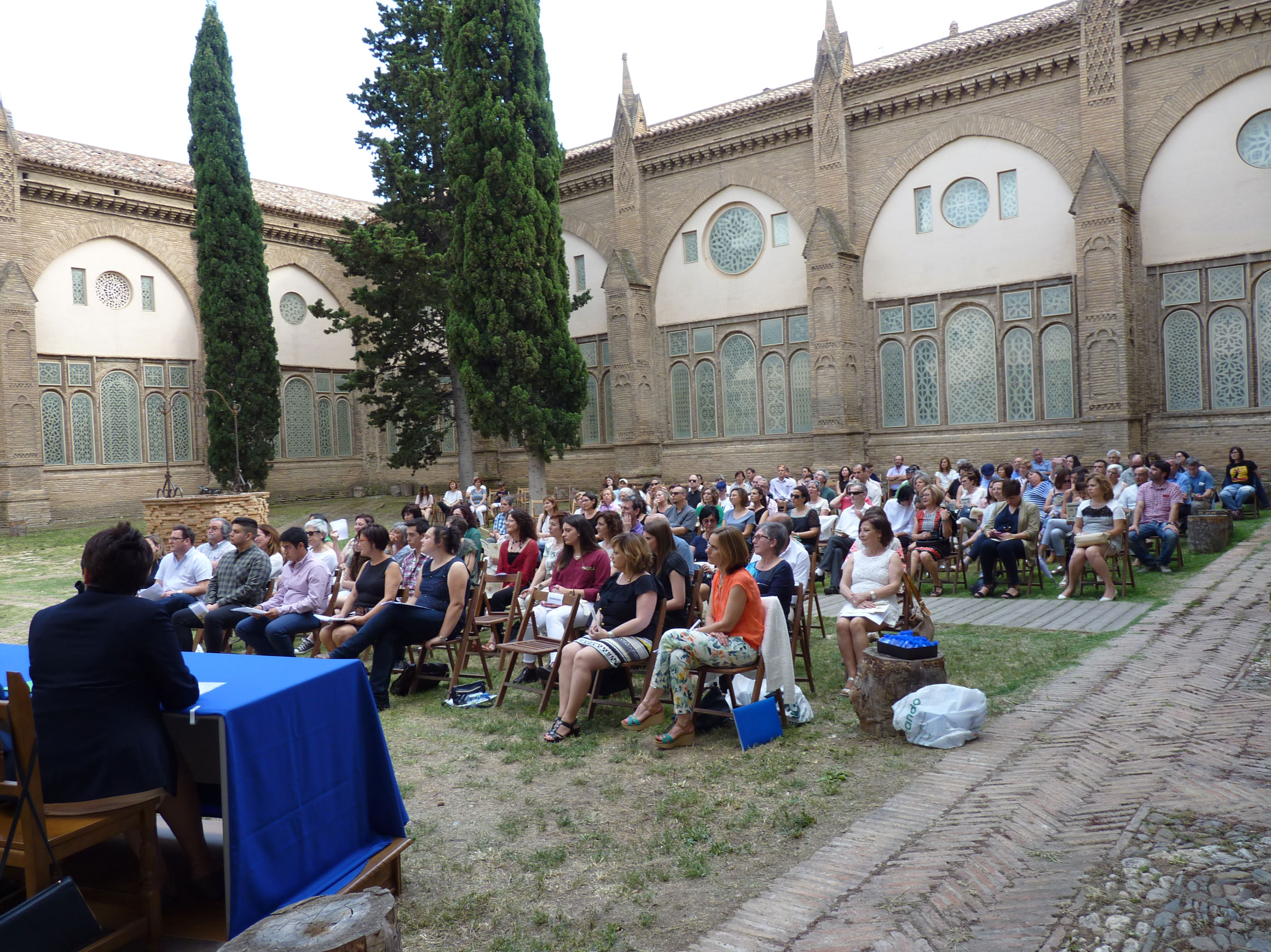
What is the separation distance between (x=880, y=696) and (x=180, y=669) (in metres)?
4.21

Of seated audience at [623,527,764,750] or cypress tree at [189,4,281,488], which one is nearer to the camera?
seated audience at [623,527,764,750]

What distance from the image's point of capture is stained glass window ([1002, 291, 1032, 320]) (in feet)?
66.9

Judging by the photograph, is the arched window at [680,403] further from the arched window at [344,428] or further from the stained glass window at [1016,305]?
the arched window at [344,428]

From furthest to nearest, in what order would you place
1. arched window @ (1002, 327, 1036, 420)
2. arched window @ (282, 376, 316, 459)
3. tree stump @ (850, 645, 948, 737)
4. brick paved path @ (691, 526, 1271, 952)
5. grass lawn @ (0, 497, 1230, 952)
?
arched window @ (282, 376, 316, 459) → arched window @ (1002, 327, 1036, 420) → tree stump @ (850, 645, 948, 737) → grass lawn @ (0, 497, 1230, 952) → brick paved path @ (691, 526, 1271, 952)

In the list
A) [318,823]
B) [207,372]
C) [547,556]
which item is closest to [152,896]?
[318,823]

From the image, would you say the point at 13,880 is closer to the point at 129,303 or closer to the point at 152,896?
the point at 152,896

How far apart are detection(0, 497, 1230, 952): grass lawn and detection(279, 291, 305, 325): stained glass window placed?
25102 millimetres

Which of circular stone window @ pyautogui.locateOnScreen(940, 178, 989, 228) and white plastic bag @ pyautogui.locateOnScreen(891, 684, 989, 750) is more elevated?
circular stone window @ pyautogui.locateOnScreen(940, 178, 989, 228)

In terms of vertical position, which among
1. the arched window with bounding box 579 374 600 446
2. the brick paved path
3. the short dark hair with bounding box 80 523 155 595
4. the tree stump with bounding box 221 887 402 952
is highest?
the arched window with bounding box 579 374 600 446

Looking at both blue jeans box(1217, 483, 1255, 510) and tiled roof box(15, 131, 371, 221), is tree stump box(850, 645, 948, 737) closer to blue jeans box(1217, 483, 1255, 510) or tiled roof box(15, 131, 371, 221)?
blue jeans box(1217, 483, 1255, 510)

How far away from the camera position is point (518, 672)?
8148 millimetres

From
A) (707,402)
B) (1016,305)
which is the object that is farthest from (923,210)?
(707,402)

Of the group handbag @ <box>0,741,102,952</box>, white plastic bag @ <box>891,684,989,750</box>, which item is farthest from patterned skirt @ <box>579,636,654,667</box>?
handbag @ <box>0,741,102,952</box>

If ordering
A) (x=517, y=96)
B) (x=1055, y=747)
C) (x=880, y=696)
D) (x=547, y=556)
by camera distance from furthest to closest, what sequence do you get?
1. (x=517, y=96)
2. (x=547, y=556)
3. (x=880, y=696)
4. (x=1055, y=747)
